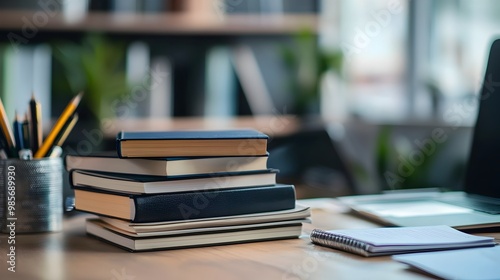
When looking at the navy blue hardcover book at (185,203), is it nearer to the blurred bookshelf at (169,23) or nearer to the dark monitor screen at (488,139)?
the dark monitor screen at (488,139)

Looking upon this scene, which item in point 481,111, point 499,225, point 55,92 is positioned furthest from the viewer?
point 55,92

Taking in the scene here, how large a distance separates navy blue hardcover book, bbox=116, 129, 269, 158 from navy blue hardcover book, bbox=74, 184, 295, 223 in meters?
0.05

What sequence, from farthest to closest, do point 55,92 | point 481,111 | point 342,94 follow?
point 342,94 → point 55,92 → point 481,111

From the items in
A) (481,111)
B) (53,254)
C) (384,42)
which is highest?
(384,42)

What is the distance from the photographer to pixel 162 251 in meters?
0.91

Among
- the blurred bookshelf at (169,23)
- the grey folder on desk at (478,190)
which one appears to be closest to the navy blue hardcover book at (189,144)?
the grey folder on desk at (478,190)

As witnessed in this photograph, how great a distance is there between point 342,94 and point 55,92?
1279 millimetres

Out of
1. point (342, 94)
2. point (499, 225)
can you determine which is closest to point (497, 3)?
point (342, 94)

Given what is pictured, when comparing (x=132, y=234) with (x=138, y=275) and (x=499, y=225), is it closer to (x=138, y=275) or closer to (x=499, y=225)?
(x=138, y=275)

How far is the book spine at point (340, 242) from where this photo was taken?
87cm

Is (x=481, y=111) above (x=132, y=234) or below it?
above

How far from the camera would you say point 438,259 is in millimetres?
799

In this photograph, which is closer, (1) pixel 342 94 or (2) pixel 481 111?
(2) pixel 481 111

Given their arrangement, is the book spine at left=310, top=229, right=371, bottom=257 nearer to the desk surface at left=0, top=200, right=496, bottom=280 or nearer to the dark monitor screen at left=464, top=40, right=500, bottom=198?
the desk surface at left=0, top=200, right=496, bottom=280
